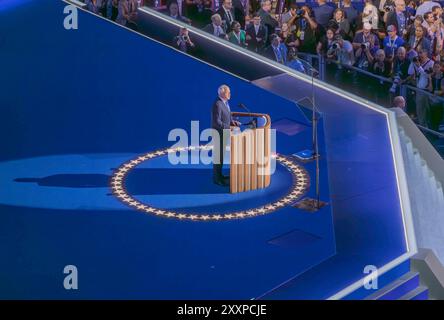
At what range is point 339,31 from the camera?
13.4 m

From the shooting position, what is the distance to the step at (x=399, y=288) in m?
7.99

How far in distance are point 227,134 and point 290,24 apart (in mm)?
3923

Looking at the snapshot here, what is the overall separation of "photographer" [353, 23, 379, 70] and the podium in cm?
310

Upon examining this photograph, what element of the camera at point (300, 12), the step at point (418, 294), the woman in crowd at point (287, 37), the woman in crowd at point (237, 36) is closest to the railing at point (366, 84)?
the woman in crowd at point (287, 37)

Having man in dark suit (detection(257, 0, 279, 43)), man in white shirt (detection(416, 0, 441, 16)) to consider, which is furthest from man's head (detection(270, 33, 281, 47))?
man in white shirt (detection(416, 0, 441, 16))

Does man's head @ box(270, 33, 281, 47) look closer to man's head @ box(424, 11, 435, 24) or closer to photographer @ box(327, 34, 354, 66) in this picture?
photographer @ box(327, 34, 354, 66)

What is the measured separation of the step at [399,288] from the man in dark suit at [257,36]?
5.74m

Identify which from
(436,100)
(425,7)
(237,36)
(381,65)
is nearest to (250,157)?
(436,100)

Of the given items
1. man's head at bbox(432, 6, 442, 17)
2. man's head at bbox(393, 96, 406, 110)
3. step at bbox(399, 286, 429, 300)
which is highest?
man's head at bbox(432, 6, 442, 17)

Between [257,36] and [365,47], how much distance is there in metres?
1.40

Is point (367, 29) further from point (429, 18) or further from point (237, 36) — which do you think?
point (237, 36)

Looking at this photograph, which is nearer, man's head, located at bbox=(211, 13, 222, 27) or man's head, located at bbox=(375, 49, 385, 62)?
man's head, located at bbox=(375, 49, 385, 62)

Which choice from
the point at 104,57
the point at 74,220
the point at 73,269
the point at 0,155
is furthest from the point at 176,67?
the point at 73,269

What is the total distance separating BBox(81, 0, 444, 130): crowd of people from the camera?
12523 millimetres
